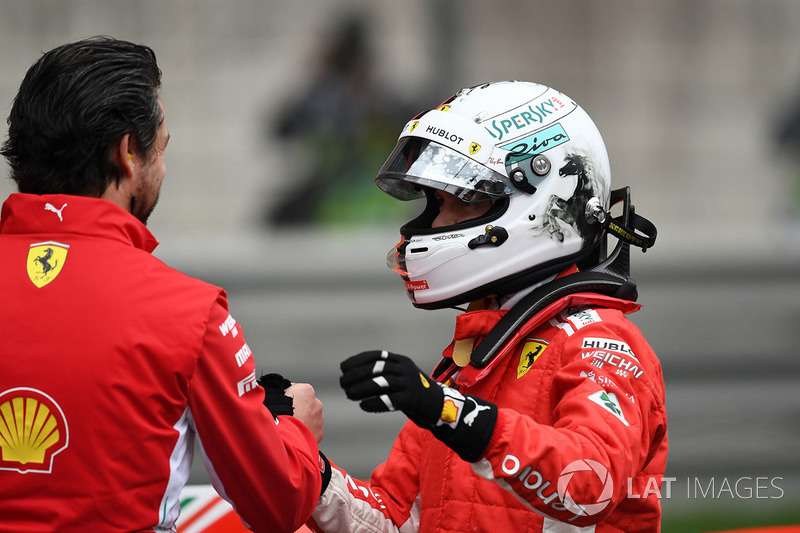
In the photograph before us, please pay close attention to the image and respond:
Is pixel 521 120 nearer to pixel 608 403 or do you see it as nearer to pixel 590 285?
pixel 590 285

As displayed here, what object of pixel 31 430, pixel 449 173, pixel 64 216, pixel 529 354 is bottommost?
pixel 31 430

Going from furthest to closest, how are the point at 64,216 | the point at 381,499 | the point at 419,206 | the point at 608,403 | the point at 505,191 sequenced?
the point at 419,206
the point at 381,499
the point at 505,191
the point at 608,403
the point at 64,216

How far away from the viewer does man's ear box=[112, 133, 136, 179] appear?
203cm

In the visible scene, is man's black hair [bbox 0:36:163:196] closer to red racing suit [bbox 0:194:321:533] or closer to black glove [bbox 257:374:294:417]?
red racing suit [bbox 0:194:321:533]

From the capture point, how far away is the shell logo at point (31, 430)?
1.82 meters

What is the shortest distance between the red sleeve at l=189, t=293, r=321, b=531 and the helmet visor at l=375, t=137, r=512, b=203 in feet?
2.10

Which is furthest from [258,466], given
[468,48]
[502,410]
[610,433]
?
[468,48]

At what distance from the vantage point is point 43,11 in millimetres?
6461

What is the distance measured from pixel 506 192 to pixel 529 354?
1.27 feet

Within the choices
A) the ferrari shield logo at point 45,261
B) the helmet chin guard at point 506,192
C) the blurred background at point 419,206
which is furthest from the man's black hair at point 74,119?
the blurred background at point 419,206

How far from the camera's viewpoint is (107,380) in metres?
1.82

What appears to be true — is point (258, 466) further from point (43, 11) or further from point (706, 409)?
point (43, 11)

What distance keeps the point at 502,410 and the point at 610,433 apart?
0.22 meters

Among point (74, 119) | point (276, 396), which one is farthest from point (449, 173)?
point (74, 119)
